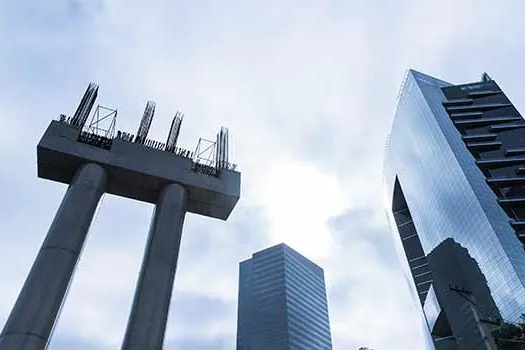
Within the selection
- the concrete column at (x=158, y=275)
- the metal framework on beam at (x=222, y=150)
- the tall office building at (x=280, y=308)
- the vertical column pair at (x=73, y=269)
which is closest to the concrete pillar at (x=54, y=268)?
the vertical column pair at (x=73, y=269)

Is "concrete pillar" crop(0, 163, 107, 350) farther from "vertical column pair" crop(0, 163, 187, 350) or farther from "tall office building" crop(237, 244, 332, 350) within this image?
"tall office building" crop(237, 244, 332, 350)

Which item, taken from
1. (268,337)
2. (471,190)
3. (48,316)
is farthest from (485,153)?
(268,337)

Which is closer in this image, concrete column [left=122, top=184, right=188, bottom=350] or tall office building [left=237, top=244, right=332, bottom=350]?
concrete column [left=122, top=184, right=188, bottom=350]

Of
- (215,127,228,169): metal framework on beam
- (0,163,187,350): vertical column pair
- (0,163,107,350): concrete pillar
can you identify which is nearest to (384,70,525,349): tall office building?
(215,127,228,169): metal framework on beam

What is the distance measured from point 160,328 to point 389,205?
13665 cm

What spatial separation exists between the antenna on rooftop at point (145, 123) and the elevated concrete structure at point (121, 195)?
99 mm

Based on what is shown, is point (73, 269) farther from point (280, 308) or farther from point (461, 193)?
point (280, 308)

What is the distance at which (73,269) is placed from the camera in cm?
1625

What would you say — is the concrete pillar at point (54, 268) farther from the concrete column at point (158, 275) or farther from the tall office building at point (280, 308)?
the tall office building at point (280, 308)

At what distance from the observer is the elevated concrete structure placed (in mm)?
14699

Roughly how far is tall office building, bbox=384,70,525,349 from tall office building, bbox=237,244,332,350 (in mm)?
62400

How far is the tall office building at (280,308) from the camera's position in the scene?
16725cm

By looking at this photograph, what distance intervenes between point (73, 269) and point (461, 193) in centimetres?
8215

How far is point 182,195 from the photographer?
20.4 metres
